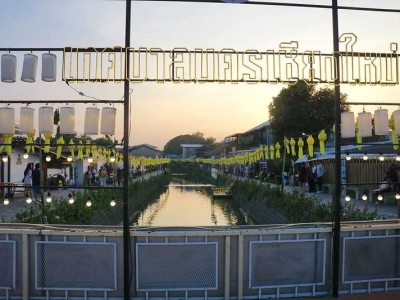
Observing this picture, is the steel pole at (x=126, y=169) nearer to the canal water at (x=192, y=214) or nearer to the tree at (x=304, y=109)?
the canal water at (x=192, y=214)

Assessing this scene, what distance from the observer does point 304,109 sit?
121ft

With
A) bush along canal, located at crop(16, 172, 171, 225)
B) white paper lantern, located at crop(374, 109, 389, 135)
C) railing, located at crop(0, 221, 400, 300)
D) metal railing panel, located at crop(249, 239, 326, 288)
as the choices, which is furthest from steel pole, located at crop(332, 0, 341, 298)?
bush along canal, located at crop(16, 172, 171, 225)

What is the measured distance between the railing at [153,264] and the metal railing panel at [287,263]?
14mm

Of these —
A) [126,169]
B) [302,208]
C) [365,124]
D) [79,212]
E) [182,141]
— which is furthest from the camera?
[182,141]

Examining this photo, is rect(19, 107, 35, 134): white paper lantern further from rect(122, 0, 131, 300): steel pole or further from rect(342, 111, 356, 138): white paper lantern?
rect(342, 111, 356, 138): white paper lantern

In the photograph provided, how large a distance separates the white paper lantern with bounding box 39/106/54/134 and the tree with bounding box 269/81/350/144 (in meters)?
32.1

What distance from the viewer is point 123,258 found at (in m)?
5.93

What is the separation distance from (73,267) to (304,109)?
3322 cm

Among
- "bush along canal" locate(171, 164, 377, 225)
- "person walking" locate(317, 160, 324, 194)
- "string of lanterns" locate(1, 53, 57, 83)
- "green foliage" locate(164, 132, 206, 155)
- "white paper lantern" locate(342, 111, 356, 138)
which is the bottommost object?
"bush along canal" locate(171, 164, 377, 225)

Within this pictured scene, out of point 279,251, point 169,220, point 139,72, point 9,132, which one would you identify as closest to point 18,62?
point 9,132

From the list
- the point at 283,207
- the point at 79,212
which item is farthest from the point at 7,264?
the point at 283,207

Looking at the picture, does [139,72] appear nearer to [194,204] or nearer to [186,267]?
[186,267]

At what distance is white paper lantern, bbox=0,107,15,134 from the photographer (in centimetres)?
640

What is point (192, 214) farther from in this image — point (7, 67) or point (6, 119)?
point (7, 67)
